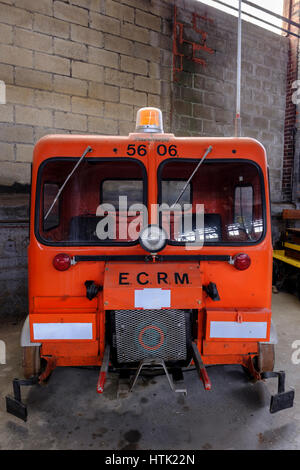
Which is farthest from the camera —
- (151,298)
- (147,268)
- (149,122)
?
(149,122)

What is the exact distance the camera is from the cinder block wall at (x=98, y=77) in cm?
468

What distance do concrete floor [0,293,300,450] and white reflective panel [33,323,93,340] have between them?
0.69 metres

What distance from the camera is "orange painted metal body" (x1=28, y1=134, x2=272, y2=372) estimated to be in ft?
8.16

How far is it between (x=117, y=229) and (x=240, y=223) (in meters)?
1.20

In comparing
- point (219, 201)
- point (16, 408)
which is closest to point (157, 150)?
point (219, 201)

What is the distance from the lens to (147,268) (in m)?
2.44

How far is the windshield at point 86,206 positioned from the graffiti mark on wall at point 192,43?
3.61 metres

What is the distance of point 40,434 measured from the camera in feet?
7.74

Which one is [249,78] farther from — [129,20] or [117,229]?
[117,229]

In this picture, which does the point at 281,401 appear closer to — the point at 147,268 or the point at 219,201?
the point at 147,268

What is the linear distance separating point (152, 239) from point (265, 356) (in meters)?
1.32

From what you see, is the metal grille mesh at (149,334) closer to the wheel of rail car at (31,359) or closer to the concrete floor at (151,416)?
the concrete floor at (151,416)

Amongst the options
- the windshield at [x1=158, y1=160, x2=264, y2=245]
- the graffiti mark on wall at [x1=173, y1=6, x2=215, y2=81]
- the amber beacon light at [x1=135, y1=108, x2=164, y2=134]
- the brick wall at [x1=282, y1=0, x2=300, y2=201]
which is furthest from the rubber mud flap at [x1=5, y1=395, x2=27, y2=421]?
the brick wall at [x1=282, y1=0, x2=300, y2=201]

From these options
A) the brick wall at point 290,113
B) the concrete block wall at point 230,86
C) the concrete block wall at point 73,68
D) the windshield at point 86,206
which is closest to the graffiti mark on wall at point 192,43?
the concrete block wall at point 230,86
